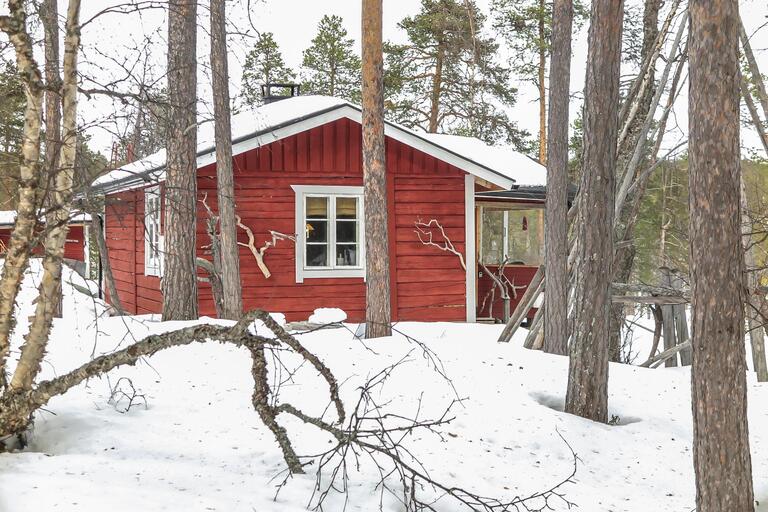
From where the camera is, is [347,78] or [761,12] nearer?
[761,12]

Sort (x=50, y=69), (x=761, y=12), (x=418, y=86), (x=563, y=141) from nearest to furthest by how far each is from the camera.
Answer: (x=50, y=69), (x=563, y=141), (x=761, y=12), (x=418, y=86)

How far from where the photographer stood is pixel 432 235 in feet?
44.9

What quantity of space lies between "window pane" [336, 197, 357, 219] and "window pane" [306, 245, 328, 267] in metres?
0.62

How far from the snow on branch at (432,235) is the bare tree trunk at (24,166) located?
965cm

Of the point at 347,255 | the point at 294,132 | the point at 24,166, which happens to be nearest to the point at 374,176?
the point at 294,132

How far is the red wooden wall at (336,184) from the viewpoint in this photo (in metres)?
12.8

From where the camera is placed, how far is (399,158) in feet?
43.9

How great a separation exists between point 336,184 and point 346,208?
0.45 meters

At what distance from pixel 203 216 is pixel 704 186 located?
31.3ft

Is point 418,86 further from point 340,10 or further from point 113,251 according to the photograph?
point 113,251

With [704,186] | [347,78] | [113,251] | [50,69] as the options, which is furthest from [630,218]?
[347,78]

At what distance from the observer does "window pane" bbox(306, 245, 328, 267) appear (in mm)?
13203

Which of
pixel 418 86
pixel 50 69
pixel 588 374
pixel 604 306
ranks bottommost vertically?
pixel 588 374

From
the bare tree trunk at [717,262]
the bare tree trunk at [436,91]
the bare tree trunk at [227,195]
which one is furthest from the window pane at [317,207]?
the bare tree trunk at [436,91]
